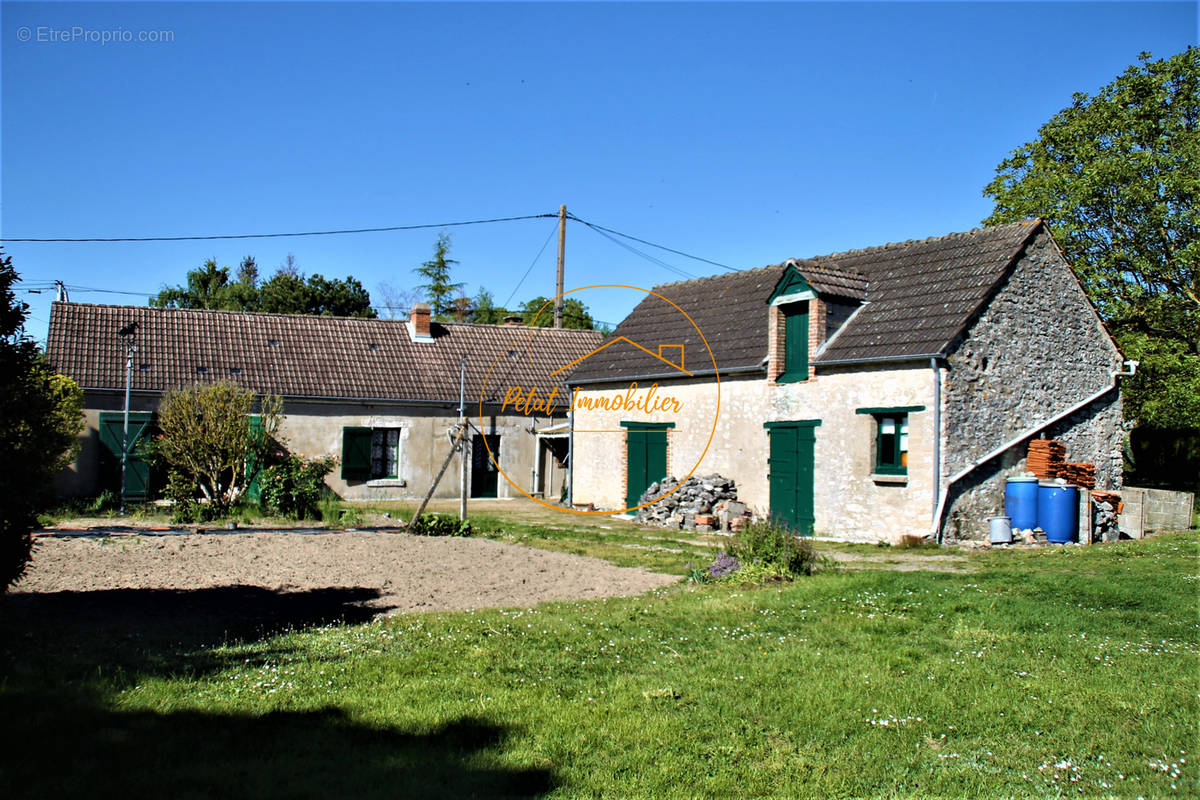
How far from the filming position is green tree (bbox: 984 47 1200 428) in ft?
79.0

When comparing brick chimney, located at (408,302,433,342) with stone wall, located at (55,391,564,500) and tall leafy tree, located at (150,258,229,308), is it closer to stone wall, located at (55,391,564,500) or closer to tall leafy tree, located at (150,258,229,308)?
stone wall, located at (55,391,564,500)

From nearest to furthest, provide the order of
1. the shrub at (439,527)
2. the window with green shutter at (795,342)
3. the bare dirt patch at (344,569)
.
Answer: the bare dirt patch at (344,569), the shrub at (439,527), the window with green shutter at (795,342)

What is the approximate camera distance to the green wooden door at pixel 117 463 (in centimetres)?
2286

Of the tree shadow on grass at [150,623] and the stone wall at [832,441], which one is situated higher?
the stone wall at [832,441]

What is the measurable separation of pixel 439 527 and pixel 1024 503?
34.6 feet

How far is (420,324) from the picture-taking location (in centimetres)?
2956

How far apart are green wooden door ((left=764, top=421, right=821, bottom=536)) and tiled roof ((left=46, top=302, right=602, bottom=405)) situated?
11362mm

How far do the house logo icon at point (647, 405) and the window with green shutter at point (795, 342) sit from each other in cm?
191

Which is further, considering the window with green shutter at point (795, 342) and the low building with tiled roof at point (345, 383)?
the low building with tiled roof at point (345, 383)

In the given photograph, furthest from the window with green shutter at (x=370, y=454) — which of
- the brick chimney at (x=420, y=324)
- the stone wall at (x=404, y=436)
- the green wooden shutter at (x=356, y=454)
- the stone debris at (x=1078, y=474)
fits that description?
the stone debris at (x=1078, y=474)

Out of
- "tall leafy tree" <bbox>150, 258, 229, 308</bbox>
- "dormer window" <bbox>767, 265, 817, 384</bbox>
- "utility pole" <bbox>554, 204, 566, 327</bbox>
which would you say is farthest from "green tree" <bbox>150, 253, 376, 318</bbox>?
"dormer window" <bbox>767, 265, 817, 384</bbox>

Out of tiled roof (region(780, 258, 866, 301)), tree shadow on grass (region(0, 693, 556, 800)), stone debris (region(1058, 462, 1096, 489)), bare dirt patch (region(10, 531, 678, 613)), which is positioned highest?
tiled roof (region(780, 258, 866, 301))

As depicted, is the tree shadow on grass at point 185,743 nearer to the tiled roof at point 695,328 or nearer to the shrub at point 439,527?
the shrub at point 439,527

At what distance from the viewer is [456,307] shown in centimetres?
5438
